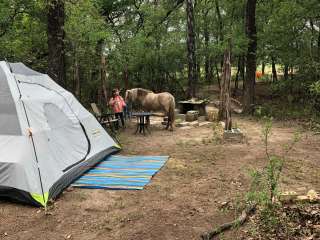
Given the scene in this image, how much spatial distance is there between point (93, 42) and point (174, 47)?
5.86 meters

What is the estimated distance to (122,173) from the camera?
6707 mm

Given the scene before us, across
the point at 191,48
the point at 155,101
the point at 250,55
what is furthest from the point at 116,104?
the point at 250,55

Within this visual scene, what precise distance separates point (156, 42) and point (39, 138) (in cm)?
1254

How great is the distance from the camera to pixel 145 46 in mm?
17266

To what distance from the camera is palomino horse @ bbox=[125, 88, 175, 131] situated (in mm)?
11469

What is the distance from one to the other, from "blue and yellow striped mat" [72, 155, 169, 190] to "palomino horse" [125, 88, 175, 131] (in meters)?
3.72

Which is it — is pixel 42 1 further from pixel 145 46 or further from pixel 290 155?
pixel 145 46

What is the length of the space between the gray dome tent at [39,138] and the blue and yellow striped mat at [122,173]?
182mm

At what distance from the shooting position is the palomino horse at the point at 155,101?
11469 millimetres

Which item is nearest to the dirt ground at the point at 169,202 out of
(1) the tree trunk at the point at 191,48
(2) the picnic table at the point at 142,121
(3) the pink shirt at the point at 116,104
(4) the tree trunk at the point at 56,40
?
(2) the picnic table at the point at 142,121

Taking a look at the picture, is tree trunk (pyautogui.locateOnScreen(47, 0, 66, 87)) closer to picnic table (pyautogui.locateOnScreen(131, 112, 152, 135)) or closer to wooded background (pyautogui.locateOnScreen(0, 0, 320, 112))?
wooded background (pyautogui.locateOnScreen(0, 0, 320, 112))

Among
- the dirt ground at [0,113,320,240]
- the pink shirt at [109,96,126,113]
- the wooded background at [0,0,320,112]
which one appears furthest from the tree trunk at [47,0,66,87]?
the dirt ground at [0,113,320,240]

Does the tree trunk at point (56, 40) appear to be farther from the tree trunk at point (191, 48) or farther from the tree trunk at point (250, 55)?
the tree trunk at point (250, 55)

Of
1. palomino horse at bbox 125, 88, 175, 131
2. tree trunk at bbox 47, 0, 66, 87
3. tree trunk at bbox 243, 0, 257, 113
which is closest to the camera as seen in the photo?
tree trunk at bbox 47, 0, 66, 87
